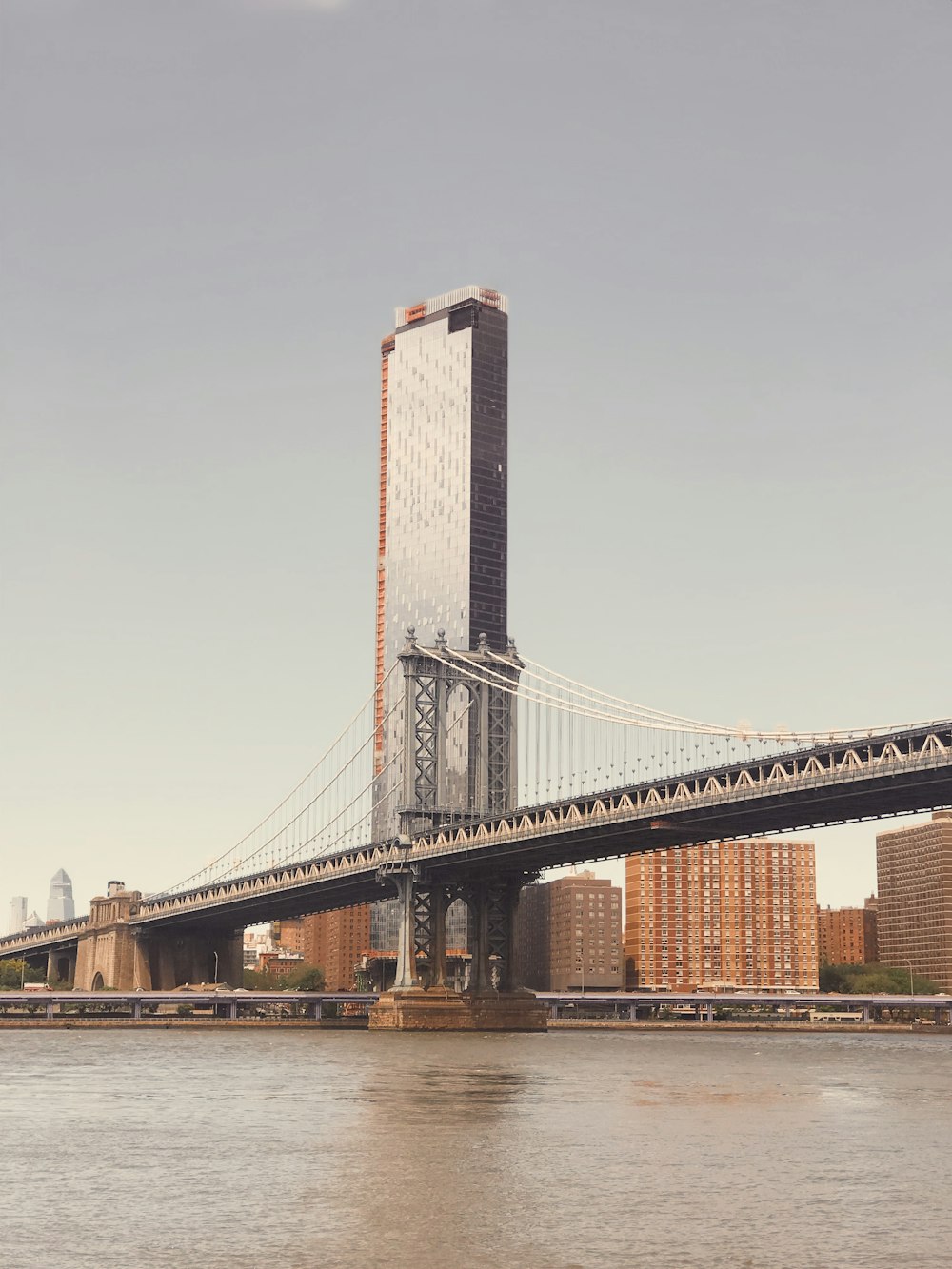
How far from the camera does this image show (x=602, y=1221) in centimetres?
2597

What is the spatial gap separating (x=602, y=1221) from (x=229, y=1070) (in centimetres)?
4617

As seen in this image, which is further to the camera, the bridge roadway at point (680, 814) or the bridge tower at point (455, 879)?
the bridge tower at point (455, 879)

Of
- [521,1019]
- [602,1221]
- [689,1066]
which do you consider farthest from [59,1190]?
[521,1019]

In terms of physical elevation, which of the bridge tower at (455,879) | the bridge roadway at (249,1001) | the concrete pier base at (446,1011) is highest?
the bridge tower at (455,879)

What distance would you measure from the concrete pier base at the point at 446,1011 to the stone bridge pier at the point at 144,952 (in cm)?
7123

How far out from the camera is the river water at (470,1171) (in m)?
23.5

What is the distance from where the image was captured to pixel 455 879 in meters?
124

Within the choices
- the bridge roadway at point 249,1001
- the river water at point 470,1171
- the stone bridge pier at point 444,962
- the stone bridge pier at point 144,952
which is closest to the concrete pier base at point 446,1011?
the stone bridge pier at point 444,962

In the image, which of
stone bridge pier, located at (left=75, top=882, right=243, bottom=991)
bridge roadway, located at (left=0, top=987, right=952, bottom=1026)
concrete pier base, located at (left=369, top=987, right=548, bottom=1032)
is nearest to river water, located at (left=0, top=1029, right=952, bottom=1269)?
concrete pier base, located at (left=369, top=987, right=548, bottom=1032)

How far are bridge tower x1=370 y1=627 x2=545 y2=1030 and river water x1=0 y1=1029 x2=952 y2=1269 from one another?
54338mm

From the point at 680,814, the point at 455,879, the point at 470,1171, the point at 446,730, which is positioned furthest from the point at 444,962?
the point at 470,1171

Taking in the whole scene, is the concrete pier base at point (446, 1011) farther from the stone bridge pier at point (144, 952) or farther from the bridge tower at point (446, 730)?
the stone bridge pier at point (144, 952)

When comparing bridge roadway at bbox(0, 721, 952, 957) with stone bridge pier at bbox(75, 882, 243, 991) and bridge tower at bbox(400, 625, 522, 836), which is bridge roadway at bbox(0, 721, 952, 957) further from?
stone bridge pier at bbox(75, 882, 243, 991)

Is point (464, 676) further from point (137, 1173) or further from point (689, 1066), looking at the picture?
point (137, 1173)
